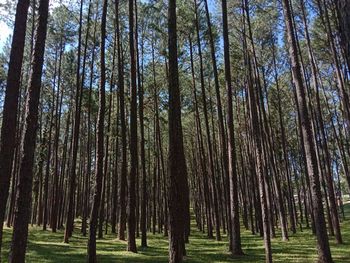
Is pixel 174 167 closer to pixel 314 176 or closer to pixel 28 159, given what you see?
pixel 28 159

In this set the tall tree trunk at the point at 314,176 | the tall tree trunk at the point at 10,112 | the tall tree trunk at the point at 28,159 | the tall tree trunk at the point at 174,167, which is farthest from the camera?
the tall tree trunk at the point at 314,176

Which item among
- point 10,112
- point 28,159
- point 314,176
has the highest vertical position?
point 10,112

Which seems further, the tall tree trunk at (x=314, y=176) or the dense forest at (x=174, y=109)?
the tall tree trunk at (x=314, y=176)

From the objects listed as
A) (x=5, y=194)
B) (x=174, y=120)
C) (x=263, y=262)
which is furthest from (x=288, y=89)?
(x=5, y=194)

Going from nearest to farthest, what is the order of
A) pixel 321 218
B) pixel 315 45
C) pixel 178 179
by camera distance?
pixel 178 179, pixel 321 218, pixel 315 45

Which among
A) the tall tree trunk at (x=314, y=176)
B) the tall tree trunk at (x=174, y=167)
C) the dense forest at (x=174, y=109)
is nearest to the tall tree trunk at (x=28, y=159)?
the dense forest at (x=174, y=109)

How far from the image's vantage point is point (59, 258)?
1302 centimetres

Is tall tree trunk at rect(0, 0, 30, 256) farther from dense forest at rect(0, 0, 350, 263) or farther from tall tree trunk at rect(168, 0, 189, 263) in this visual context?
tall tree trunk at rect(168, 0, 189, 263)

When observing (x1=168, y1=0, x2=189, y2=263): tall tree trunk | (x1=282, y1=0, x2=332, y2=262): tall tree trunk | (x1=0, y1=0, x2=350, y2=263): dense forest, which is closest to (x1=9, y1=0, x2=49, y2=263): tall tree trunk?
(x1=0, y1=0, x2=350, y2=263): dense forest

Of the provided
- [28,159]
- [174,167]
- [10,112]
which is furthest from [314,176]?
[10,112]

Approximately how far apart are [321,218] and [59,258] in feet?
30.9

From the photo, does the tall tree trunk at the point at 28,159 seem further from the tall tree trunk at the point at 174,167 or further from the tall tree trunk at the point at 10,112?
the tall tree trunk at the point at 174,167

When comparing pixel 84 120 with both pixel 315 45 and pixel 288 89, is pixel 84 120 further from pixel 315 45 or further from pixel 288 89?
pixel 315 45

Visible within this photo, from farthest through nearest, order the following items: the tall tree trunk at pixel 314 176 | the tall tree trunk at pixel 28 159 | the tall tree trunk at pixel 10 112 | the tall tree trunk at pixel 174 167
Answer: the tall tree trunk at pixel 314 176
the tall tree trunk at pixel 174 167
the tall tree trunk at pixel 10 112
the tall tree trunk at pixel 28 159
